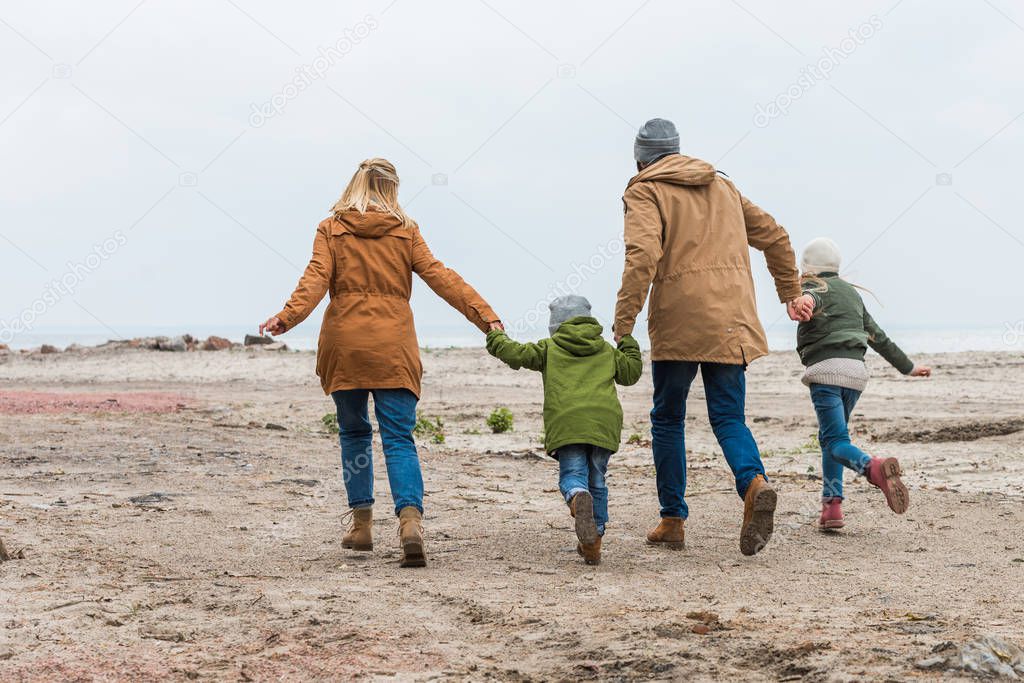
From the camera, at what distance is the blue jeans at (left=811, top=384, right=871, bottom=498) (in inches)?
257

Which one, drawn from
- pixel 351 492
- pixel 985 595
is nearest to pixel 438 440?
pixel 351 492

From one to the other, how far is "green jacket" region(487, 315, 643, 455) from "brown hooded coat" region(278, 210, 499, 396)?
34 centimetres

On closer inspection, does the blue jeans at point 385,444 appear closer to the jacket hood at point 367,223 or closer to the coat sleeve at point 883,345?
the jacket hood at point 367,223

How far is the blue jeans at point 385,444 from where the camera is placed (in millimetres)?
5914

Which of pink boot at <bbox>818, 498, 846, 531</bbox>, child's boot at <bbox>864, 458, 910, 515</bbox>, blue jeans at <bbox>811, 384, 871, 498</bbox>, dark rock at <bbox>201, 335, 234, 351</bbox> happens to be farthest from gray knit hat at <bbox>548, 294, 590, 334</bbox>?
dark rock at <bbox>201, 335, 234, 351</bbox>

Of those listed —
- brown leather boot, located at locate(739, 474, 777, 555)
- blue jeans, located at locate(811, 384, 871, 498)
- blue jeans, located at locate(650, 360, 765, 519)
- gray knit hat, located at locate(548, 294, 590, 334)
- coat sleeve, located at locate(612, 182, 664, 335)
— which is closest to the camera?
brown leather boot, located at locate(739, 474, 777, 555)

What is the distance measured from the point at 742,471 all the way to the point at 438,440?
645 centimetres

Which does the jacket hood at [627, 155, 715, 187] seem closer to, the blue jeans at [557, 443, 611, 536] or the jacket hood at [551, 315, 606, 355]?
the jacket hood at [551, 315, 606, 355]

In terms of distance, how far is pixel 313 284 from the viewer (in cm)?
584

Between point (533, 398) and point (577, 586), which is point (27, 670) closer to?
point (577, 586)

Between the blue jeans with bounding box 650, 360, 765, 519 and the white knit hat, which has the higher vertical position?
the white knit hat

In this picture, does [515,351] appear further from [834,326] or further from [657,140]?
[834,326]

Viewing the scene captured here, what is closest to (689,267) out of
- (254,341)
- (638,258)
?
(638,258)

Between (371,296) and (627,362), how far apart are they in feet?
4.72
